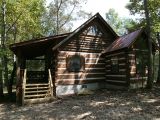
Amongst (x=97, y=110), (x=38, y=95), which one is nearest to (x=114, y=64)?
(x=38, y=95)

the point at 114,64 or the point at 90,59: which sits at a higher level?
the point at 90,59

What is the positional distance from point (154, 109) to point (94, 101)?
3.92 metres

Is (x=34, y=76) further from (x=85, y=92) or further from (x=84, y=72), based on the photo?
(x=85, y=92)

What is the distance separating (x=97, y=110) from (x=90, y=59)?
8.30m

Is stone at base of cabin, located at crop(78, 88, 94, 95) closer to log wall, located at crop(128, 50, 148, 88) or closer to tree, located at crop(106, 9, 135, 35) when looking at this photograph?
log wall, located at crop(128, 50, 148, 88)

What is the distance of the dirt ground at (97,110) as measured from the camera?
1091 centimetres

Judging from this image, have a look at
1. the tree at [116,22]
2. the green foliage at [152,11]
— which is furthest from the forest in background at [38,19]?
the tree at [116,22]

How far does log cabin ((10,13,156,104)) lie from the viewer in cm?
1788

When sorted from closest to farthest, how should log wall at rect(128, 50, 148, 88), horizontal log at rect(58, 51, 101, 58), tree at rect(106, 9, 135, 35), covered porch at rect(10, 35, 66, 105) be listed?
covered porch at rect(10, 35, 66, 105) → log wall at rect(128, 50, 148, 88) → horizontal log at rect(58, 51, 101, 58) → tree at rect(106, 9, 135, 35)

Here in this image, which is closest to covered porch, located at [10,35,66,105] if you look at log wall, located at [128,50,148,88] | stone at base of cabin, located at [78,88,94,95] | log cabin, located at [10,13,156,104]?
log cabin, located at [10,13,156,104]

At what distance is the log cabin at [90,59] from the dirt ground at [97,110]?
2911 millimetres

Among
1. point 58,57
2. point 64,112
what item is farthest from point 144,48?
point 64,112

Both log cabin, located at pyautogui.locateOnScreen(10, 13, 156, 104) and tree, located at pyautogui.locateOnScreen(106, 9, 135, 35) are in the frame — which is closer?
log cabin, located at pyautogui.locateOnScreen(10, 13, 156, 104)

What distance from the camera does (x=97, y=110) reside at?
12.0 meters
